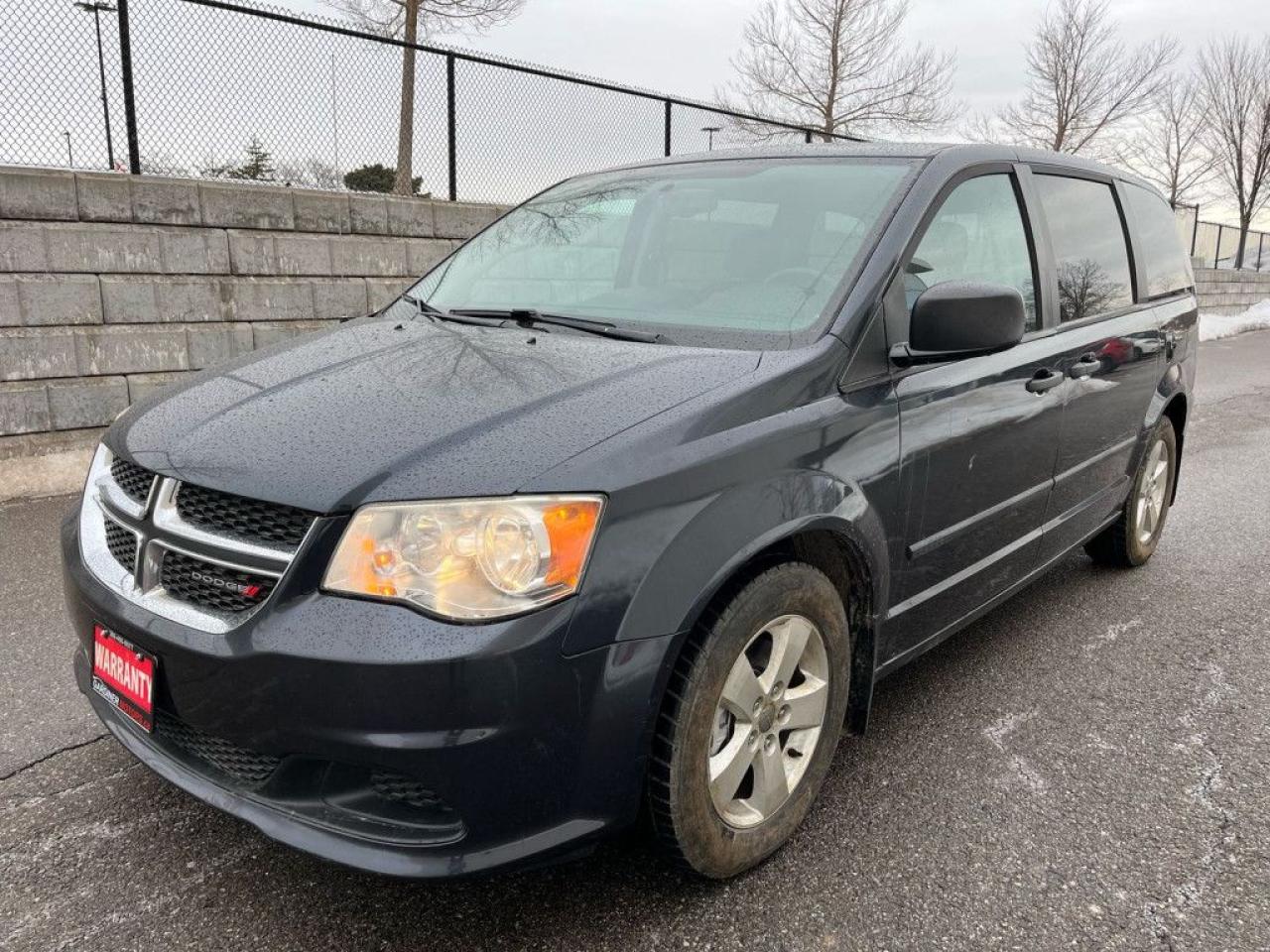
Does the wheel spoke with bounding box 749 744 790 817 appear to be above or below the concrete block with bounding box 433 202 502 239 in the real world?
below

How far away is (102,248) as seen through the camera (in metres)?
5.38

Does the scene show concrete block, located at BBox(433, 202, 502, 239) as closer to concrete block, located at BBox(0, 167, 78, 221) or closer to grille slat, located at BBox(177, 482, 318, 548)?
concrete block, located at BBox(0, 167, 78, 221)

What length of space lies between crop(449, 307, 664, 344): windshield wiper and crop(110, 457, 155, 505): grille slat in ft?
3.48

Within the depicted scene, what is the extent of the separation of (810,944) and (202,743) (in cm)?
133

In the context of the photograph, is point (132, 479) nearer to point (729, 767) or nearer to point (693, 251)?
point (729, 767)

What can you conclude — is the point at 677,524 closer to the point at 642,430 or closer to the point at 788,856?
the point at 642,430

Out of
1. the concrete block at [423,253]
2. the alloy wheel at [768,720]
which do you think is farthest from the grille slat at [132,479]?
the concrete block at [423,253]

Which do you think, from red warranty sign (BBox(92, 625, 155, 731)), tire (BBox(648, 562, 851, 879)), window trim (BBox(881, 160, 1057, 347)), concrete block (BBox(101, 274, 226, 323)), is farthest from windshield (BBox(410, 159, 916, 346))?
concrete block (BBox(101, 274, 226, 323))

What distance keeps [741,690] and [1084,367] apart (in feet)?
6.57

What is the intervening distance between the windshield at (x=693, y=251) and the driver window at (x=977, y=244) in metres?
0.18

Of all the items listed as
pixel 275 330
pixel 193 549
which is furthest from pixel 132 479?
pixel 275 330

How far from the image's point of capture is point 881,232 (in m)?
2.54

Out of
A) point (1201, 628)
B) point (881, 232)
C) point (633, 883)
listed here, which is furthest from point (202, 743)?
point (1201, 628)

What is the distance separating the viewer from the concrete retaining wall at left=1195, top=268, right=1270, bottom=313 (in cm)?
2002
